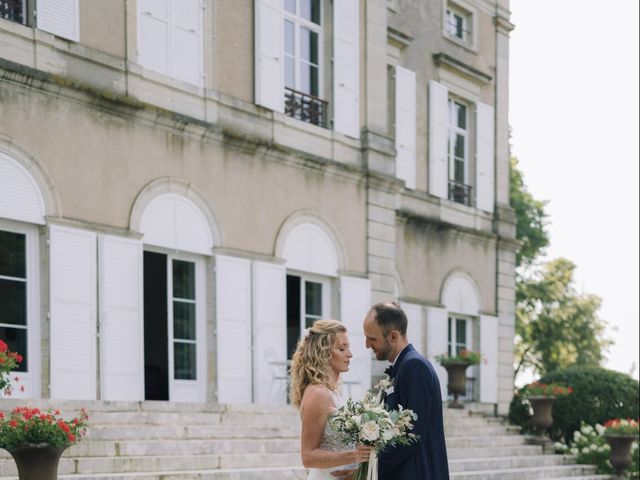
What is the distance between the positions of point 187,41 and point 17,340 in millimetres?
4395

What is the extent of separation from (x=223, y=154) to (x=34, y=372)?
394cm

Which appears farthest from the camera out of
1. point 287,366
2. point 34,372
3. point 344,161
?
point 344,161

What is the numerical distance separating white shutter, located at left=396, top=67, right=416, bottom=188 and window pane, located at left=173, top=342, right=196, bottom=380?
646 cm

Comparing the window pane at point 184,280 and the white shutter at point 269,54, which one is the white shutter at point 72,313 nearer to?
the window pane at point 184,280

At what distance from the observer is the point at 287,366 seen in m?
14.2

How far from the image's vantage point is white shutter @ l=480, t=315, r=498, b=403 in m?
19.9

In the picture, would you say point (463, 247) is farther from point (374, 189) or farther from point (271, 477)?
point (271, 477)

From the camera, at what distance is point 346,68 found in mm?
15883

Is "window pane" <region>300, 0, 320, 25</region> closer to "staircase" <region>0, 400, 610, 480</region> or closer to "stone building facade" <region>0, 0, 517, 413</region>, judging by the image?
"stone building facade" <region>0, 0, 517, 413</region>

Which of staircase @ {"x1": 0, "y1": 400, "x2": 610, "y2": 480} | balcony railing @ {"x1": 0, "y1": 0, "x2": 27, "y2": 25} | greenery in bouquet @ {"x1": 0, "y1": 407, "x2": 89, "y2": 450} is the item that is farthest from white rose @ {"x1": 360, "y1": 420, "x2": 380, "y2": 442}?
balcony railing @ {"x1": 0, "y1": 0, "x2": 27, "y2": 25}

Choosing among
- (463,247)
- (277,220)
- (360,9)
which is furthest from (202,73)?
(463,247)

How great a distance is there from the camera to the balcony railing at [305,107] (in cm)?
1496

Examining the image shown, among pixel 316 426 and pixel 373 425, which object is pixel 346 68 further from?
pixel 373 425

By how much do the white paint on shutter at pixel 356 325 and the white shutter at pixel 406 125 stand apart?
3378 mm
